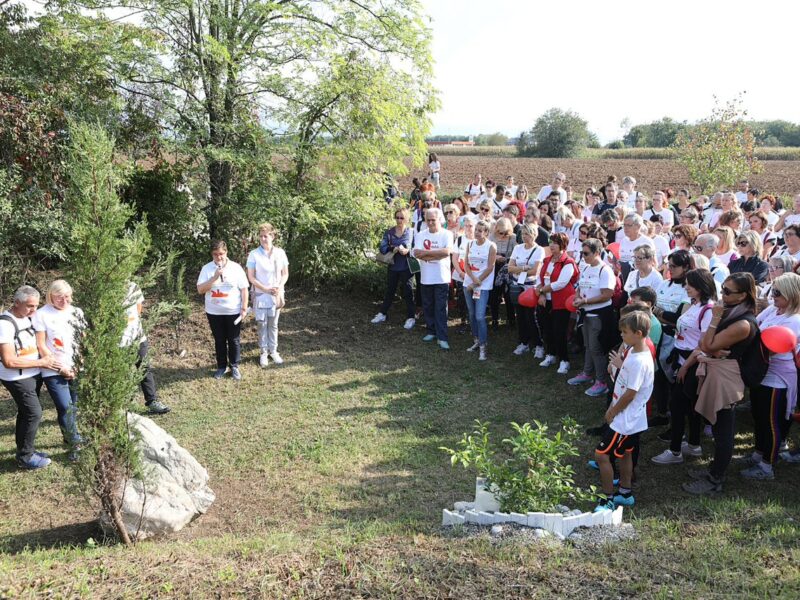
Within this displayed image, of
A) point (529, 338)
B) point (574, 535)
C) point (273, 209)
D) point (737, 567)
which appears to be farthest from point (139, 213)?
point (737, 567)

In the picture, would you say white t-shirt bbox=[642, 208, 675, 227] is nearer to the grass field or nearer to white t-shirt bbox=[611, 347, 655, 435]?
the grass field

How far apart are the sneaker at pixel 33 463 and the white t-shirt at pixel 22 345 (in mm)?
886

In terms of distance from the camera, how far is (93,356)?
4.72 m

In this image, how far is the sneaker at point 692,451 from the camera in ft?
21.7

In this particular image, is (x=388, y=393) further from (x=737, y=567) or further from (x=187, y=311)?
(x=737, y=567)

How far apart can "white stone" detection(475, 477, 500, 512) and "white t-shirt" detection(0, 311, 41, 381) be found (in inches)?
181

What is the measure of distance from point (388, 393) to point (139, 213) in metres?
6.58

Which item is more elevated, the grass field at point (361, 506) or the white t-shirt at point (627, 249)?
the white t-shirt at point (627, 249)

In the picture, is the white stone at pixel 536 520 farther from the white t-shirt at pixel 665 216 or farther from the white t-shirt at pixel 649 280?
the white t-shirt at pixel 665 216

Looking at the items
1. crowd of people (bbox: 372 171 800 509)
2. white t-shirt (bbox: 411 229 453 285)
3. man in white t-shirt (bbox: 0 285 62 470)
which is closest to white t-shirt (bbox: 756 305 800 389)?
crowd of people (bbox: 372 171 800 509)

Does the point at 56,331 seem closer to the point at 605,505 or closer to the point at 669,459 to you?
the point at 605,505

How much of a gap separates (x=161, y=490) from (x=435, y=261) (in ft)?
18.4

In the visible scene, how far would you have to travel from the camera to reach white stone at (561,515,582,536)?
4.84 meters

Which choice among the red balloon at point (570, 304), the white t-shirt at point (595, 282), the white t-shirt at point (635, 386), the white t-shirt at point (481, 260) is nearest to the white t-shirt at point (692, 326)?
the white t-shirt at point (635, 386)
